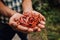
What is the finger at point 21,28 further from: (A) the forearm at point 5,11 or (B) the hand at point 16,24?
Result: (A) the forearm at point 5,11

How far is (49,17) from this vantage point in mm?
4715

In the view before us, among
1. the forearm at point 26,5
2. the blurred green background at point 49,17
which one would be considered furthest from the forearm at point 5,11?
the blurred green background at point 49,17

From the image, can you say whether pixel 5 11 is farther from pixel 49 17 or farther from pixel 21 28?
pixel 49 17

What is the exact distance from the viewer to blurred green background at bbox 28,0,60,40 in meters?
4.18

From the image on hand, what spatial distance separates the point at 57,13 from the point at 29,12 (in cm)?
199

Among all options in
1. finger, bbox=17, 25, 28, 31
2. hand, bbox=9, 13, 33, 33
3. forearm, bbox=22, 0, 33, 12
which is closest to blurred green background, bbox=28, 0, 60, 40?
forearm, bbox=22, 0, 33, 12

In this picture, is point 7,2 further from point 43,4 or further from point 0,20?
point 43,4

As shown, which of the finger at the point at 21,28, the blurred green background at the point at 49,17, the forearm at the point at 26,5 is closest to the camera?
the finger at the point at 21,28

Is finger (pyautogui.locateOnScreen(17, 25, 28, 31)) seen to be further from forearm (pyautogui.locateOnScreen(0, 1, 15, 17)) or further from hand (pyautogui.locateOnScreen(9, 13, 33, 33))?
forearm (pyautogui.locateOnScreen(0, 1, 15, 17))

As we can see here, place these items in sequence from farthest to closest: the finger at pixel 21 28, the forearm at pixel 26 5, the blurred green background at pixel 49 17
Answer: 1. the blurred green background at pixel 49 17
2. the forearm at pixel 26 5
3. the finger at pixel 21 28

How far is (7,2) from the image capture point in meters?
2.84

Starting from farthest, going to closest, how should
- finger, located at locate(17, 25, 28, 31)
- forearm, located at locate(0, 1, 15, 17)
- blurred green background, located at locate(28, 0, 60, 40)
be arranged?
blurred green background, located at locate(28, 0, 60, 40) < forearm, located at locate(0, 1, 15, 17) < finger, located at locate(17, 25, 28, 31)

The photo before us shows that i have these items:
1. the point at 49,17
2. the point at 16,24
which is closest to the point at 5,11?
the point at 16,24

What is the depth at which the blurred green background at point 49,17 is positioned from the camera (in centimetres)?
418
